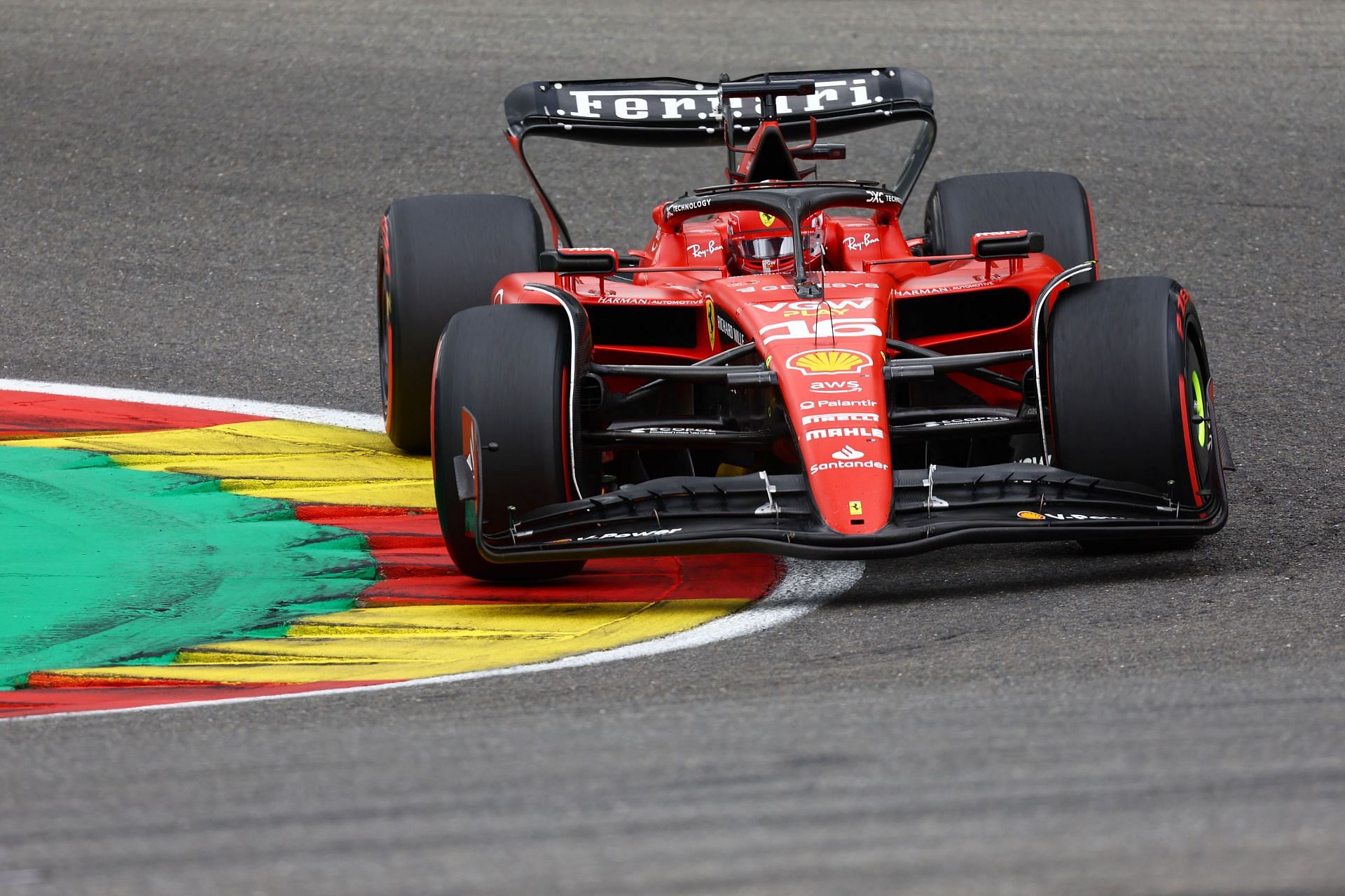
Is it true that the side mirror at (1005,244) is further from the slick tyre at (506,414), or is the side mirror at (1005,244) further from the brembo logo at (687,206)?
the slick tyre at (506,414)

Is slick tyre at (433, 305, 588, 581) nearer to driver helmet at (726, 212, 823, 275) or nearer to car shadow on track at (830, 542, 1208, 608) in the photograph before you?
car shadow on track at (830, 542, 1208, 608)

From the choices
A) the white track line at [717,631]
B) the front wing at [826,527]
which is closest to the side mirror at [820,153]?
the white track line at [717,631]

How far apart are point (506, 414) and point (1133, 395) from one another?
169cm

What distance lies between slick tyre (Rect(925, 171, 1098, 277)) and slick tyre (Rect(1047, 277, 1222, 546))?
1.79 metres

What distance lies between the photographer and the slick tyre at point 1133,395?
17.5 ft

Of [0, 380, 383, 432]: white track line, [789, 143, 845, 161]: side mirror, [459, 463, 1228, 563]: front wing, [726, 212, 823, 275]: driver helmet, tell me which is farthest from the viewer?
[0, 380, 383, 432]: white track line

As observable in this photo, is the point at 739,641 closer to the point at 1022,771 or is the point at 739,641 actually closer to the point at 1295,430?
the point at 1022,771

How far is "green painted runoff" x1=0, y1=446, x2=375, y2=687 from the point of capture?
17.1 ft

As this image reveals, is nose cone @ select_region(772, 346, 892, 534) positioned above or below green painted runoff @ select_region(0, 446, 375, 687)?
above

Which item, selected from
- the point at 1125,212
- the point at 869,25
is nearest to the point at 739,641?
the point at 1125,212

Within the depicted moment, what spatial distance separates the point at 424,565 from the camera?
5961 mm

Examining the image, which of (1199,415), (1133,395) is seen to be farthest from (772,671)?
(1199,415)

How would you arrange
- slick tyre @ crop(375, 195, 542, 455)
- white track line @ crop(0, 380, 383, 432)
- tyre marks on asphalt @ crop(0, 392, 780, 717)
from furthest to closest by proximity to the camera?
1. white track line @ crop(0, 380, 383, 432)
2. slick tyre @ crop(375, 195, 542, 455)
3. tyre marks on asphalt @ crop(0, 392, 780, 717)

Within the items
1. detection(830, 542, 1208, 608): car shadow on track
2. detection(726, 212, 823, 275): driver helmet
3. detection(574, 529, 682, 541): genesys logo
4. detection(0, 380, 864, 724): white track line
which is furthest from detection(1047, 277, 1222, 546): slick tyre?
detection(726, 212, 823, 275): driver helmet
